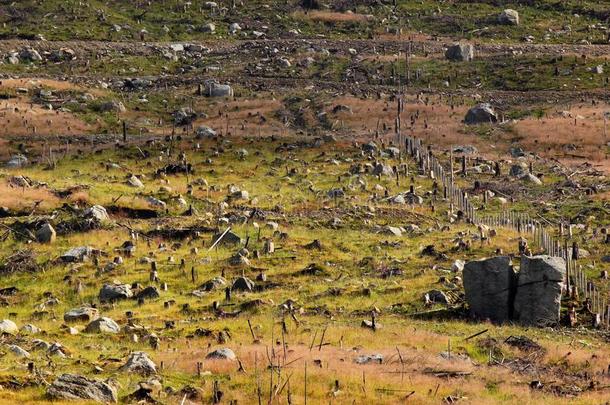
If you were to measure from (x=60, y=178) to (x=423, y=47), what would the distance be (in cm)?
5264

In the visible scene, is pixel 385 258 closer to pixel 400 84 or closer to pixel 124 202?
pixel 124 202

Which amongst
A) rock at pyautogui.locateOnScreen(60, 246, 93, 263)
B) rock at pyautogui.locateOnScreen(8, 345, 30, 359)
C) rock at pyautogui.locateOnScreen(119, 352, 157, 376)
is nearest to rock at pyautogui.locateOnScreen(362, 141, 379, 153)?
rock at pyautogui.locateOnScreen(60, 246, 93, 263)

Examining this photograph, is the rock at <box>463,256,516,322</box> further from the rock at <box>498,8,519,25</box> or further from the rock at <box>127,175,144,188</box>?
the rock at <box>498,8,519,25</box>

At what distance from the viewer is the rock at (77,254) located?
39.4 metres

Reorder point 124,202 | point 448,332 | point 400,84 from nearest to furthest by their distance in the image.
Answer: point 448,332
point 124,202
point 400,84

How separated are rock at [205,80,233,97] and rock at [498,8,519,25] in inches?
1512

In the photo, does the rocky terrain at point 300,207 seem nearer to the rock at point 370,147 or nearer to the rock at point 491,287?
the rock at point 491,287

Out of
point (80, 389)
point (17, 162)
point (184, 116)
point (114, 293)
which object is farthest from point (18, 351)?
point (184, 116)

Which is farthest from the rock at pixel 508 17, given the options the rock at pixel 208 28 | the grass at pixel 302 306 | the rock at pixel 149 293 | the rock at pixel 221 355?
the rock at pixel 221 355

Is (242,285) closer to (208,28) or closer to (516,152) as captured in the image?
(516,152)

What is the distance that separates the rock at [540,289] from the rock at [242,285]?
9.35 m

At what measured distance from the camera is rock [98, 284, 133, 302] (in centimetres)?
3506

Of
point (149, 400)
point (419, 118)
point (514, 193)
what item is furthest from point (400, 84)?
point (149, 400)

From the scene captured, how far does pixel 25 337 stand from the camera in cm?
2811
